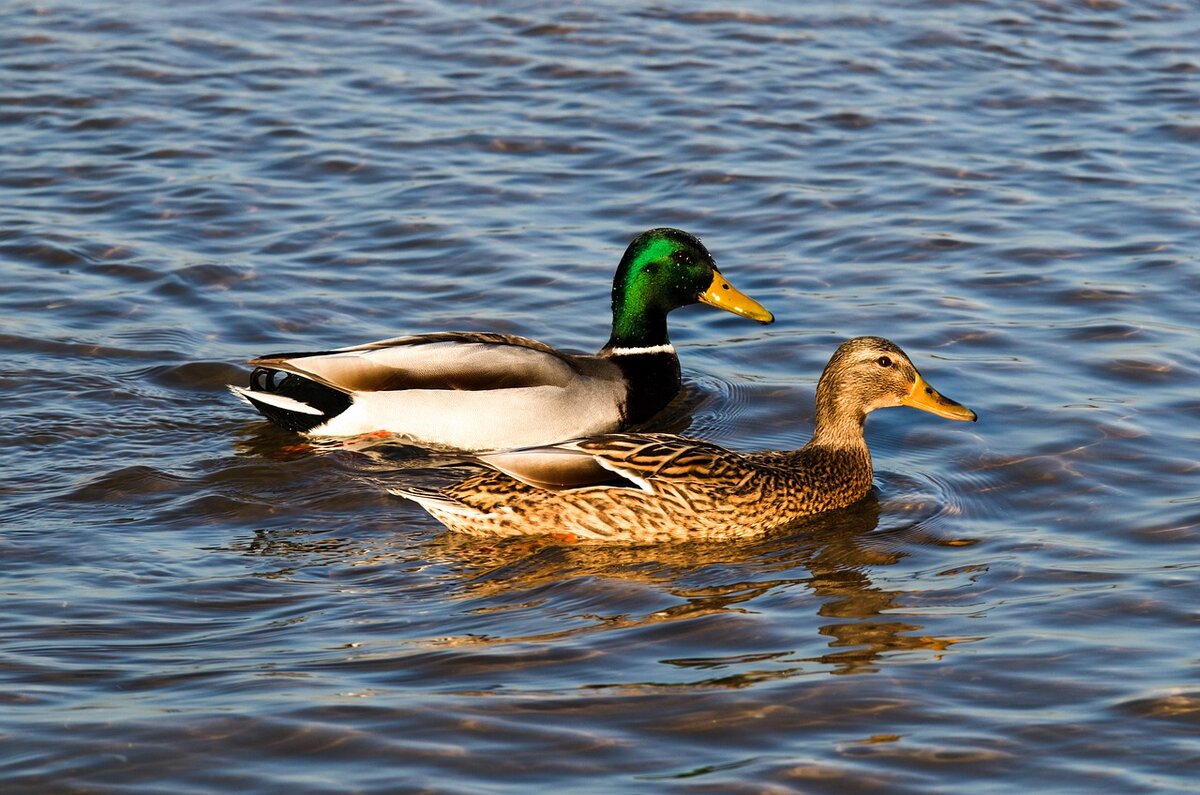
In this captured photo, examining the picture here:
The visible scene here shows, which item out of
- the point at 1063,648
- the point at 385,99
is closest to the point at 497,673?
the point at 1063,648

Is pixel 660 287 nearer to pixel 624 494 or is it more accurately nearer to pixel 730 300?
pixel 730 300

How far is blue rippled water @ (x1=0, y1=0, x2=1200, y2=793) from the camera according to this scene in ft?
18.7

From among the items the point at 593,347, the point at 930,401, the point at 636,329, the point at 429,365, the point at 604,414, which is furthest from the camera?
the point at 593,347

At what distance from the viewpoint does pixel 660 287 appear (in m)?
9.88

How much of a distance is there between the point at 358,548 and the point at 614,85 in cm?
786

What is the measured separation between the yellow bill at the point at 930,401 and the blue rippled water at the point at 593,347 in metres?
0.32

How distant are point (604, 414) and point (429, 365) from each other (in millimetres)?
932

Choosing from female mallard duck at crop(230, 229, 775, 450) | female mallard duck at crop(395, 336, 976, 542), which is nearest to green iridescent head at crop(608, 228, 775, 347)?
female mallard duck at crop(230, 229, 775, 450)

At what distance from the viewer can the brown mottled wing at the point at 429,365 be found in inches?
351

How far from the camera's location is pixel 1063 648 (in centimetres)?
631

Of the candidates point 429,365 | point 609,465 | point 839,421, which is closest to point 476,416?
point 429,365

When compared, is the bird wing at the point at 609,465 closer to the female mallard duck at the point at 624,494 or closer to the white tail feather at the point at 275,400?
the female mallard duck at the point at 624,494

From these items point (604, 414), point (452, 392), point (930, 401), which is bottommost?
point (604, 414)

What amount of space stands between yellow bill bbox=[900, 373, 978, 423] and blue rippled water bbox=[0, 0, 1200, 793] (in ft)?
1.06
